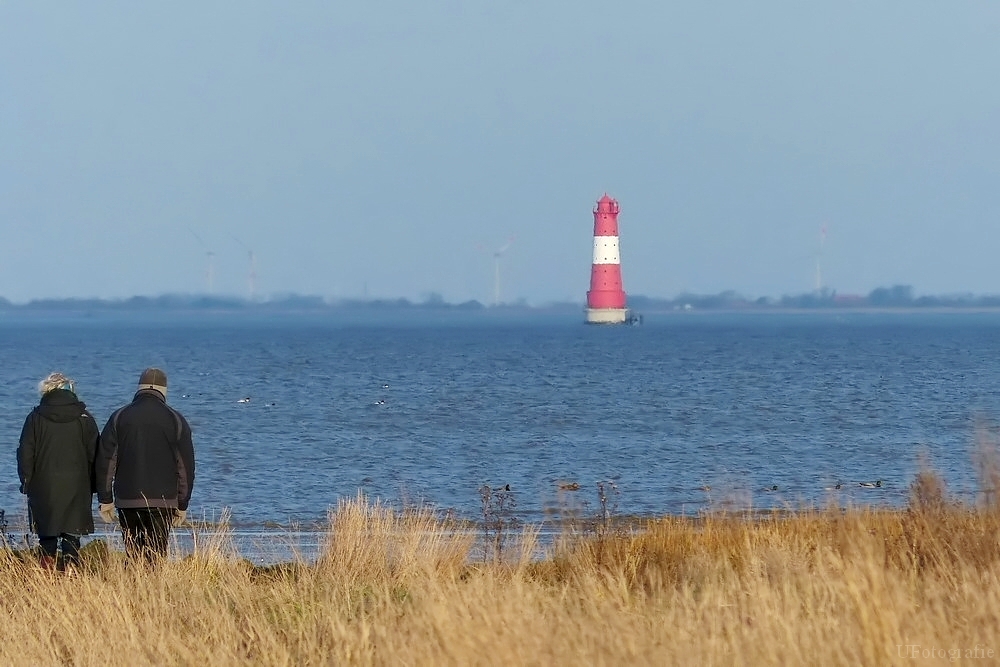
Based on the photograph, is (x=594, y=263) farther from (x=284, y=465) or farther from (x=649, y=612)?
(x=649, y=612)

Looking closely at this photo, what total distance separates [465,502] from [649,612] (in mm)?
15724

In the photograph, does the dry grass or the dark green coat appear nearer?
the dry grass

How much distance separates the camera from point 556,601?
7.39 m

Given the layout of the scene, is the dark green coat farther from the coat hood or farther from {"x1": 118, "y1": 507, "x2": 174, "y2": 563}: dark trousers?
{"x1": 118, "y1": 507, "x2": 174, "y2": 563}: dark trousers

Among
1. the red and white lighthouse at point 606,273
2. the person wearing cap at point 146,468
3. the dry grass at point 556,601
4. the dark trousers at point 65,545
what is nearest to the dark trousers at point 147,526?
the person wearing cap at point 146,468

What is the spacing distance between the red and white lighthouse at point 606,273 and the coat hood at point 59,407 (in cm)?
11878

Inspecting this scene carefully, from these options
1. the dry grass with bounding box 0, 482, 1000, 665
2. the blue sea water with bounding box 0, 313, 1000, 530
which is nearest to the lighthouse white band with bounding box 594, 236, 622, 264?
the blue sea water with bounding box 0, 313, 1000, 530

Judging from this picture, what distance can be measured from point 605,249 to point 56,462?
394ft

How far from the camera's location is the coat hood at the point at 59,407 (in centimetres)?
942

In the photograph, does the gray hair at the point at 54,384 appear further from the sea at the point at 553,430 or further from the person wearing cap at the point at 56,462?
the sea at the point at 553,430

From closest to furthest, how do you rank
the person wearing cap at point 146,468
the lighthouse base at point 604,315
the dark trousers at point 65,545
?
the person wearing cap at point 146,468 → the dark trousers at point 65,545 → the lighthouse base at point 604,315

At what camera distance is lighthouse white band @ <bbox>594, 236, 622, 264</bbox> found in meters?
128

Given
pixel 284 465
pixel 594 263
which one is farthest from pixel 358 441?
pixel 594 263

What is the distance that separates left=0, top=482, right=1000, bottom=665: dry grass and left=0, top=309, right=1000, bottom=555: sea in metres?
0.63
